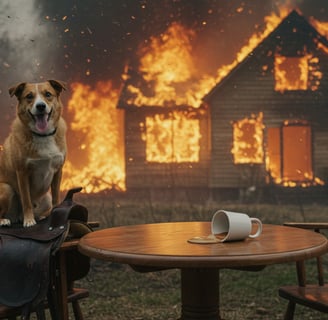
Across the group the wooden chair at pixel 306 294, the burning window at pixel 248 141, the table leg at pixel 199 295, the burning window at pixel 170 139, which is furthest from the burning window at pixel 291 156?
the table leg at pixel 199 295

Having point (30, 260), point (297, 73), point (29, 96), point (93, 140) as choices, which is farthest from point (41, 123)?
point (297, 73)

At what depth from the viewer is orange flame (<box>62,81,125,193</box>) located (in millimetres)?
8531

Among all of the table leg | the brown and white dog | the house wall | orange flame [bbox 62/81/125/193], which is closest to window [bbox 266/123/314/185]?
the house wall

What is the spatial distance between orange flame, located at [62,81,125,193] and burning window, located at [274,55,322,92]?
3297mm

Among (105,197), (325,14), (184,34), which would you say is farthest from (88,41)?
(325,14)

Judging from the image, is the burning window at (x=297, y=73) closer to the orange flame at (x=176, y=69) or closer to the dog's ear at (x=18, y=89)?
the orange flame at (x=176, y=69)

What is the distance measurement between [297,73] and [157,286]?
18.1 feet

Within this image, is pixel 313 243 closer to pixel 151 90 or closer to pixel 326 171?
pixel 151 90

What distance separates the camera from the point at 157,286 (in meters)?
6.45

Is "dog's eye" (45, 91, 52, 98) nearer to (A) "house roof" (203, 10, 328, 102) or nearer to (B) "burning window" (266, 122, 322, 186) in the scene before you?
(A) "house roof" (203, 10, 328, 102)

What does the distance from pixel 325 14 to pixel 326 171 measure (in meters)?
2.78

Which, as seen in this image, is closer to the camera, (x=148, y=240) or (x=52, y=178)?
(x=148, y=240)

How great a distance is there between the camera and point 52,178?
3.38m

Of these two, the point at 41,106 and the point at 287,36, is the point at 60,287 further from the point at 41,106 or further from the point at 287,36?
the point at 287,36
